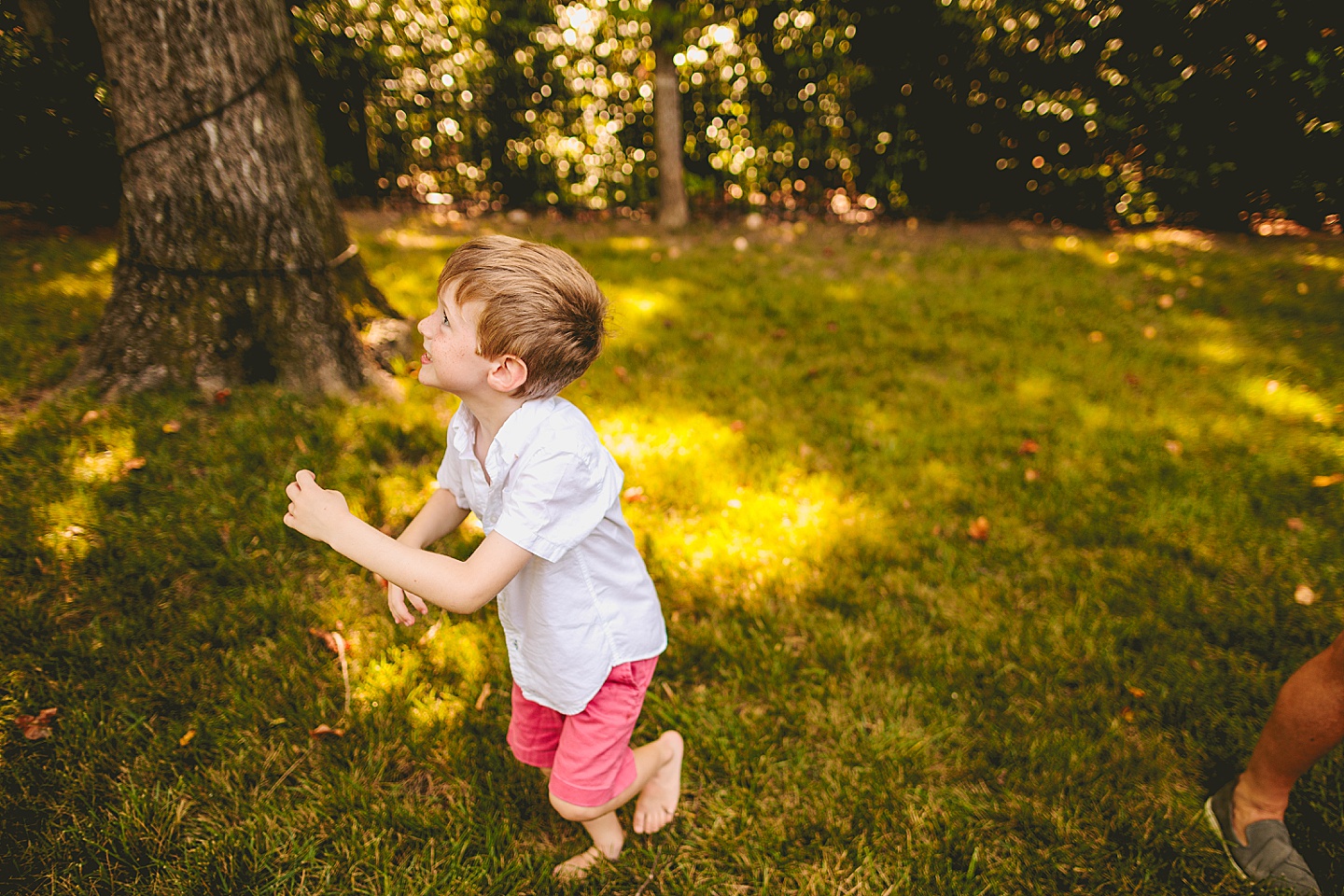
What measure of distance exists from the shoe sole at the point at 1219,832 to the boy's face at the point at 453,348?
2.31 metres

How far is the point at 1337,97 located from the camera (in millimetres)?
2783

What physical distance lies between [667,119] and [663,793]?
557 centimetres

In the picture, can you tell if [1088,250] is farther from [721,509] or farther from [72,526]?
[72,526]

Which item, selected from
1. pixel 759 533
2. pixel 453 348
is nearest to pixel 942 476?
pixel 759 533

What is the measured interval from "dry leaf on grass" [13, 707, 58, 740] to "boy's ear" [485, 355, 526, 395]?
5.82 feet

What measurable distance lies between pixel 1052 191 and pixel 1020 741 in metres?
6.32

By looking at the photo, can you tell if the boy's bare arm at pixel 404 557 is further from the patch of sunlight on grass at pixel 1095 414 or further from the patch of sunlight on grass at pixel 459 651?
the patch of sunlight on grass at pixel 1095 414

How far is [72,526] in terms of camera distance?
8.71 ft

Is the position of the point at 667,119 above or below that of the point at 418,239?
above

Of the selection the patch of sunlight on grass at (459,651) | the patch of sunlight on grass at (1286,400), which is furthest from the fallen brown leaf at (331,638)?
the patch of sunlight on grass at (1286,400)

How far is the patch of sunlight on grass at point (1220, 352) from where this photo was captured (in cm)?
457

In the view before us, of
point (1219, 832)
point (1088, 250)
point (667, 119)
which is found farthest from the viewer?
point (1088, 250)

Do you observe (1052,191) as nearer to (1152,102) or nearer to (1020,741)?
(1152,102)

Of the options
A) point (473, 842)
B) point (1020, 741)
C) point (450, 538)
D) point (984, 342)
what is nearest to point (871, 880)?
point (1020, 741)
